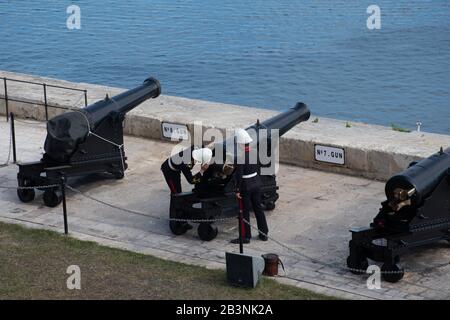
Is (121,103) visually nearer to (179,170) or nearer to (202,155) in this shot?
(179,170)

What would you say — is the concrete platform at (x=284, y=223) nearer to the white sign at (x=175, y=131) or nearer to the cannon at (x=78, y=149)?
the cannon at (x=78, y=149)

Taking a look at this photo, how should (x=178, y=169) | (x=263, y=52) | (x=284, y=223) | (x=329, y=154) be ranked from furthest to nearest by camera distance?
(x=263, y=52), (x=329, y=154), (x=284, y=223), (x=178, y=169)

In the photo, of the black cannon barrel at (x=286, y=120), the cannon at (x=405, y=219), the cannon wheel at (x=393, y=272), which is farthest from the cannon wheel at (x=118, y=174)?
the cannon wheel at (x=393, y=272)

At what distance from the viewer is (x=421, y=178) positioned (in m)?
12.2

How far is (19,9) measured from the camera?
57.8 m

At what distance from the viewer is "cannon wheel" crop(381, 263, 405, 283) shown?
11914 mm

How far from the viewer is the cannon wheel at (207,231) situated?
13398mm

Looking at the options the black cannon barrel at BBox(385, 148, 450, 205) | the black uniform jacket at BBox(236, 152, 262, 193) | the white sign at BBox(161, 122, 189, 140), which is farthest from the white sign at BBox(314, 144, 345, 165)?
the black cannon barrel at BBox(385, 148, 450, 205)

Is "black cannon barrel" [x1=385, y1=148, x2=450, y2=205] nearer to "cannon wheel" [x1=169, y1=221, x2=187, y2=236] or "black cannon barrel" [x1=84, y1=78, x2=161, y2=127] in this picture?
"cannon wheel" [x1=169, y1=221, x2=187, y2=236]

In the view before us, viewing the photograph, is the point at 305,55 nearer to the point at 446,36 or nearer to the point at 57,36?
the point at 446,36

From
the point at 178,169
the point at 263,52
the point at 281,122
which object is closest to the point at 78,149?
the point at 178,169

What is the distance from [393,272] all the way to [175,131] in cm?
654
